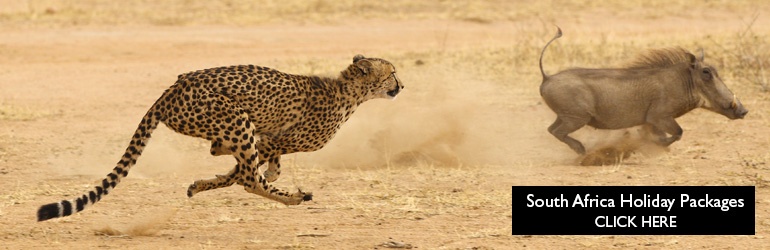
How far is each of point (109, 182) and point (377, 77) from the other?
1996mm

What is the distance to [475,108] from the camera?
13195 millimetres

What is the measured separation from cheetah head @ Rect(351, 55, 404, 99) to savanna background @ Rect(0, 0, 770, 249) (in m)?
0.78

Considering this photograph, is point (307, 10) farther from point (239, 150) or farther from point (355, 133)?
point (239, 150)

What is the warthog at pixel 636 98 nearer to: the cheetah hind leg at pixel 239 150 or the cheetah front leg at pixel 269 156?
the cheetah front leg at pixel 269 156

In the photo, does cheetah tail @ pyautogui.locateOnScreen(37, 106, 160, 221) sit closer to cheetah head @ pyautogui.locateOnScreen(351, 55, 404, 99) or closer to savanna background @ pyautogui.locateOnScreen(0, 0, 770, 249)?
savanna background @ pyautogui.locateOnScreen(0, 0, 770, 249)

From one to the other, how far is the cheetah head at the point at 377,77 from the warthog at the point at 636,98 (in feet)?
8.59

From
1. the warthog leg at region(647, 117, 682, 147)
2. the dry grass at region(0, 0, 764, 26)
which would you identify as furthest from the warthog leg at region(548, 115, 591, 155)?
the dry grass at region(0, 0, 764, 26)

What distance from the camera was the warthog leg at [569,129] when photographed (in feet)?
36.9

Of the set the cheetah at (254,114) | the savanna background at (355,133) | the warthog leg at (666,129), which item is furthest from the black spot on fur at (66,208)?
the warthog leg at (666,129)

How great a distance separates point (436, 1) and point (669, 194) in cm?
1577

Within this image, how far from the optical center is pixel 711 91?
11273 millimetres

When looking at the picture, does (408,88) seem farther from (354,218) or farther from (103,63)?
(354,218)

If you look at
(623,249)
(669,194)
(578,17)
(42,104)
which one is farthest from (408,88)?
(578,17)

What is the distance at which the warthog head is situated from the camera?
11.2 metres
